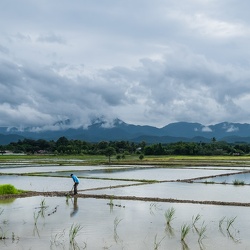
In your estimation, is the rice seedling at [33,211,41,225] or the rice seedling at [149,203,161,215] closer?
the rice seedling at [33,211,41,225]

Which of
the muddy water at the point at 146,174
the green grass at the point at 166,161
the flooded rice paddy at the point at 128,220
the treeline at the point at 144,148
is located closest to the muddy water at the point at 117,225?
the flooded rice paddy at the point at 128,220

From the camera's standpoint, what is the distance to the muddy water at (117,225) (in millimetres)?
7988

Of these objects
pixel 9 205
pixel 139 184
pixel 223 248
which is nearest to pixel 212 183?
pixel 139 184

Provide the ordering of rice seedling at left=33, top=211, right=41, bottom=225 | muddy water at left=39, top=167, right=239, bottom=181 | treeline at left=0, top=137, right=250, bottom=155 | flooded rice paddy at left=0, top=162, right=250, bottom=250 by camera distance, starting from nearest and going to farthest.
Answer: flooded rice paddy at left=0, top=162, right=250, bottom=250, rice seedling at left=33, top=211, right=41, bottom=225, muddy water at left=39, top=167, right=239, bottom=181, treeline at left=0, top=137, right=250, bottom=155

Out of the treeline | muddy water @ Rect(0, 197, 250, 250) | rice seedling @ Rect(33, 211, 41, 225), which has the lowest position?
muddy water @ Rect(0, 197, 250, 250)

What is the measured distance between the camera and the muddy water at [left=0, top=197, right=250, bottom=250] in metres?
7.99

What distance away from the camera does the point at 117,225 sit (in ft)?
31.7

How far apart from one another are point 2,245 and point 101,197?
22.3 ft

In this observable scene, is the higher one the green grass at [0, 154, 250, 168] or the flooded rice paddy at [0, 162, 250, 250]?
the green grass at [0, 154, 250, 168]

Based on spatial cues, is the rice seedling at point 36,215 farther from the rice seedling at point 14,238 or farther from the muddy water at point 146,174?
the muddy water at point 146,174

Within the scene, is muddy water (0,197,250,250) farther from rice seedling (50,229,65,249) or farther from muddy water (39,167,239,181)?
muddy water (39,167,239,181)

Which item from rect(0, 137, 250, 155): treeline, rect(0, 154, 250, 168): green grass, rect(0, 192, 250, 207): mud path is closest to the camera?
rect(0, 192, 250, 207): mud path

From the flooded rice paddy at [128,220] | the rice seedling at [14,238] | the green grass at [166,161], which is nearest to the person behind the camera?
the flooded rice paddy at [128,220]

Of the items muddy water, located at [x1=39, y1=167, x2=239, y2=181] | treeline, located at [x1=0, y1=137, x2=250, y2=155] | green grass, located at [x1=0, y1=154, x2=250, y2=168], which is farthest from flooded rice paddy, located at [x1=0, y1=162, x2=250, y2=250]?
treeline, located at [x1=0, y1=137, x2=250, y2=155]
